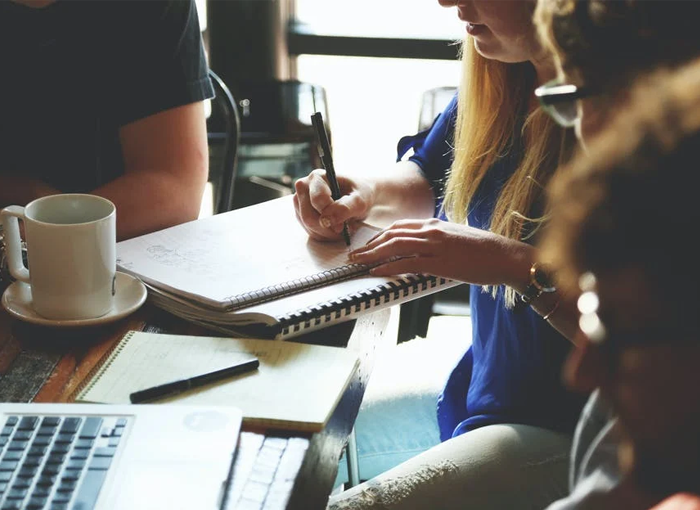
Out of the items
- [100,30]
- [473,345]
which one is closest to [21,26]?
[100,30]

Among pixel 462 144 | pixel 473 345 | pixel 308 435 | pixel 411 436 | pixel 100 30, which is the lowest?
pixel 411 436

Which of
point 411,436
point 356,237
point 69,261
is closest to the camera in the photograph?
point 69,261

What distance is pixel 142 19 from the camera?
4.57ft

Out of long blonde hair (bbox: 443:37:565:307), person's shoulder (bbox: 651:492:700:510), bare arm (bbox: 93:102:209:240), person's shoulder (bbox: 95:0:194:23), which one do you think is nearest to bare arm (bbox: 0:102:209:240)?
bare arm (bbox: 93:102:209:240)

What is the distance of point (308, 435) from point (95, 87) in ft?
2.84

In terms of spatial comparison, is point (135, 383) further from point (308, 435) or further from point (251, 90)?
point (251, 90)

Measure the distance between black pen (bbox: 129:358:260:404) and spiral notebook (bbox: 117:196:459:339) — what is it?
0.08 meters

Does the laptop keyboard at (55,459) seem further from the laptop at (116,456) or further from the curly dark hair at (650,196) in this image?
the curly dark hair at (650,196)

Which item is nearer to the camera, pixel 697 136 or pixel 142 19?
pixel 697 136

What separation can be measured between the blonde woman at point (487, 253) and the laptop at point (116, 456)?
0.32m

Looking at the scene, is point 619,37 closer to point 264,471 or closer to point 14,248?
point 264,471

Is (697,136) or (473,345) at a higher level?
(697,136)

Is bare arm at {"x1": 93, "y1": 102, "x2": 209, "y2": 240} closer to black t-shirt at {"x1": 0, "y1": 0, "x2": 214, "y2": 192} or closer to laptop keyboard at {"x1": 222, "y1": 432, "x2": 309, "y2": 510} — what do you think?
black t-shirt at {"x1": 0, "y1": 0, "x2": 214, "y2": 192}

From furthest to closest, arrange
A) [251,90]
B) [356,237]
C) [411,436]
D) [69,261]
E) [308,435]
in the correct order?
[251,90] < [411,436] < [356,237] < [69,261] < [308,435]
